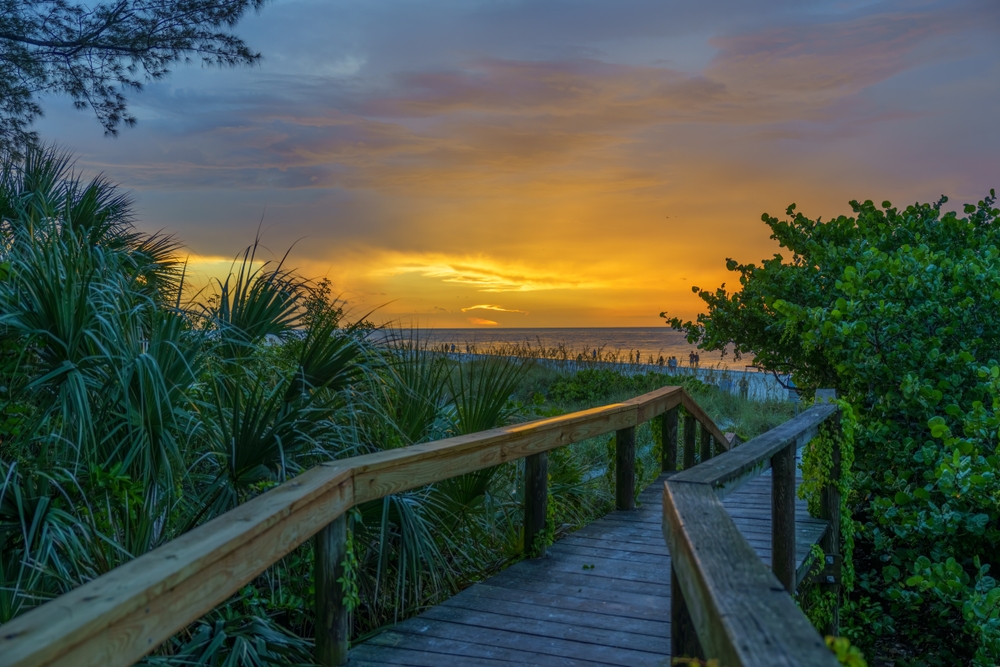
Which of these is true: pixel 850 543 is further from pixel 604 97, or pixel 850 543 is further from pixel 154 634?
pixel 604 97

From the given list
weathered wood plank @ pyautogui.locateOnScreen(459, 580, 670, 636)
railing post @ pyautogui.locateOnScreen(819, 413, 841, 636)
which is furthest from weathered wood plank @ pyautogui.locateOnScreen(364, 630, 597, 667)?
railing post @ pyautogui.locateOnScreen(819, 413, 841, 636)

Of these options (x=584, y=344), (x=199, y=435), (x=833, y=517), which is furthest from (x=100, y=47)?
(x=584, y=344)

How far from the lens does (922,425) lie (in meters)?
6.07

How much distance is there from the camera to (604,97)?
41.3 ft

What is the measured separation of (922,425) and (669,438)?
91.4 inches

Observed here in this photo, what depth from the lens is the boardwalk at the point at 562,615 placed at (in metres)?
3.28

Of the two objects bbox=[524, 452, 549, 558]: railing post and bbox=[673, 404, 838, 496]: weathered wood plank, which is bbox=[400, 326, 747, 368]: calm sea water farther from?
bbox=[673, 404, 838, 496]: weathered wood plank

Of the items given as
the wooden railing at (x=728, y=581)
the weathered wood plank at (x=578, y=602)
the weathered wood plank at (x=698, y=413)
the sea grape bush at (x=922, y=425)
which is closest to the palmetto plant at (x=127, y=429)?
the weathered wood plank at (x=578, y=602)

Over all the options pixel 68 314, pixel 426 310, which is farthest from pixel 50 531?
pixel 426 310

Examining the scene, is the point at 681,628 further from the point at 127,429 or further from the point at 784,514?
the point at 127,429

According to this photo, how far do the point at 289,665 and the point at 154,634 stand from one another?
1.52m

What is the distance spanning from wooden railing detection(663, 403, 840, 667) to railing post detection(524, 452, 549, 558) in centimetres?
155

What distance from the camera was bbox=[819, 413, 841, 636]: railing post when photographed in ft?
17.5

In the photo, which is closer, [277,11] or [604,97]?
[277,11]
